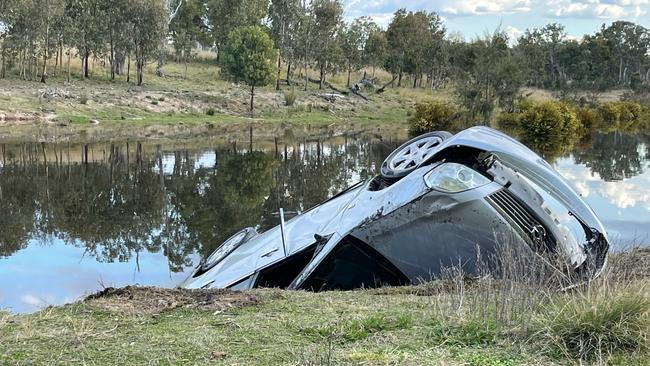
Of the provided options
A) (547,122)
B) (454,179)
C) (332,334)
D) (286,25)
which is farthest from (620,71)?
(332,334)

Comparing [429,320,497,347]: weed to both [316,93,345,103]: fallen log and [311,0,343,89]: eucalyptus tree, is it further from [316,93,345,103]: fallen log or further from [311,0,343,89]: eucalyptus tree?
[311,0,343,89]: eucalyptus tree

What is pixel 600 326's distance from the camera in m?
3.70

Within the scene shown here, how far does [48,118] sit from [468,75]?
25703 mm

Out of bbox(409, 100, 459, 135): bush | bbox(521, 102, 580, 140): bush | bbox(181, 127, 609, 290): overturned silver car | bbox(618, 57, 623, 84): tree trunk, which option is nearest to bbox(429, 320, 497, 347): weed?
bbox(181, 127, 609, 290): overturned silver car

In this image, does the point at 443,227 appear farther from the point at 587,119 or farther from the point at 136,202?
the point at 587,119

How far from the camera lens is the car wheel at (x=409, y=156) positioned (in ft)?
23.0

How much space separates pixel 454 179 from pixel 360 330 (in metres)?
2.15

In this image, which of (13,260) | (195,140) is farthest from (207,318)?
(195,140)

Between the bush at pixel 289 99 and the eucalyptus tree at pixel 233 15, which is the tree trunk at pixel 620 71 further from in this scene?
the bush at pixel 289 99

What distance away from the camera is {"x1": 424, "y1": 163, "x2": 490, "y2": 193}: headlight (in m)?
5.67

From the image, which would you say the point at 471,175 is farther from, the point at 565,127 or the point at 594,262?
the point at 565,127

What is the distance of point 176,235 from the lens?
11617 mm

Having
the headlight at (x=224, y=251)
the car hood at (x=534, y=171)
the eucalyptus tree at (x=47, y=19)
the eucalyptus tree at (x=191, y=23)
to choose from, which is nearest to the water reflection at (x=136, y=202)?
the headlight at (x=224, y=251)

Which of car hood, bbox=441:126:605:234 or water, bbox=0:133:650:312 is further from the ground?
car hood, bbox=441:126:605:234
